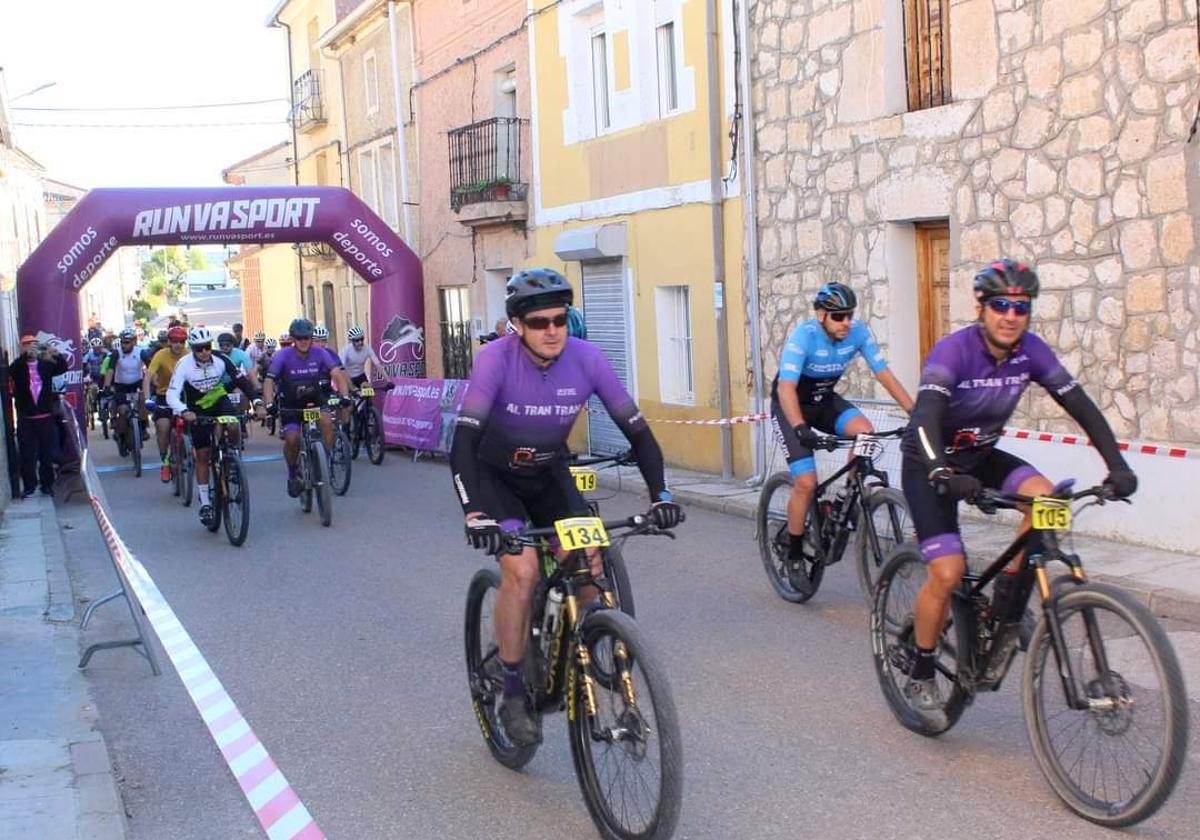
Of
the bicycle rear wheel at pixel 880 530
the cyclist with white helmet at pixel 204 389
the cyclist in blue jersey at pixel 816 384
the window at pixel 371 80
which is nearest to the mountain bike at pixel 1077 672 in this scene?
the bicycle rear wheel at pixel 880 530

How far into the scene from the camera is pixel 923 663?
540cm

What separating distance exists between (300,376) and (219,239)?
7815mm

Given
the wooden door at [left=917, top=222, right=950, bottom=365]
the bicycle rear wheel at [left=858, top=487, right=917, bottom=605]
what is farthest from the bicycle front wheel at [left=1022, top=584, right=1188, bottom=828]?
the wooden door at [left=917, top=222, right=950, bottom=365]

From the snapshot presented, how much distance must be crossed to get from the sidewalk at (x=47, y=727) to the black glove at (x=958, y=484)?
3.09 m

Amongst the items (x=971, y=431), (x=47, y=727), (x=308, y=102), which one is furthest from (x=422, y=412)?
(x=308, y=102)

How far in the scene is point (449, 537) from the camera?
11789 millimetres

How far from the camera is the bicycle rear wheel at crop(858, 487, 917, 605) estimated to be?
7.28m

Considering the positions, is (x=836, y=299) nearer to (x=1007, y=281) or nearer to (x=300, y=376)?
(x=1007, y=281)

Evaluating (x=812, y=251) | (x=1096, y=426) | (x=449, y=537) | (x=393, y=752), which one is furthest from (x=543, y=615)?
(x=812, y=251)

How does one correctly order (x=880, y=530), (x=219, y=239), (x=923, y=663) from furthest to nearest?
(x=219, y=239) < (x=880, y=530) < (x=923, y=663)

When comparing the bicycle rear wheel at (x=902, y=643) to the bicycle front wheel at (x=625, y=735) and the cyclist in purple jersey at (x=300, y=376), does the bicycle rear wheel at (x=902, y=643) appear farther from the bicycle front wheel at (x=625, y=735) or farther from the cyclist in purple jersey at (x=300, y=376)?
the cyclist in purple jersey at (x=300, y=376)

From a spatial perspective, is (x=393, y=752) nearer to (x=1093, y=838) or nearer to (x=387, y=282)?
(x=1093, y=838)

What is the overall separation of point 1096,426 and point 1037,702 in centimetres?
109

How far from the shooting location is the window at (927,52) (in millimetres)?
11859
